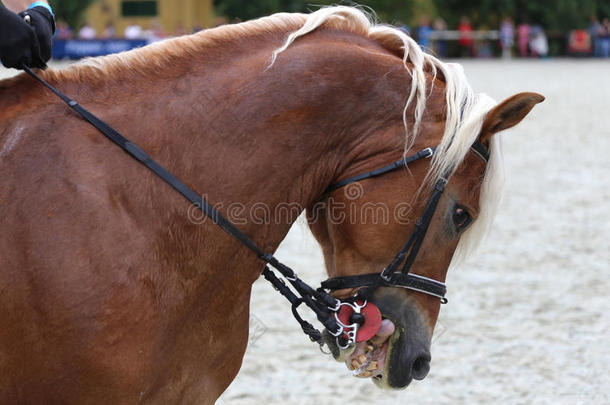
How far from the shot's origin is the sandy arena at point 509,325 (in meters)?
4.60

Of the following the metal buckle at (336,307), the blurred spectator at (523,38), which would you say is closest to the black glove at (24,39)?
the metal buckle at (336,307)

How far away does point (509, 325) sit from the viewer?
18.8 feet

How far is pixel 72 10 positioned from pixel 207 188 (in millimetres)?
34173

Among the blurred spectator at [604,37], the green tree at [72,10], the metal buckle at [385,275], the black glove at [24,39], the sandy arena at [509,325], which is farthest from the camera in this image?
the blurred spectator at [604,37]

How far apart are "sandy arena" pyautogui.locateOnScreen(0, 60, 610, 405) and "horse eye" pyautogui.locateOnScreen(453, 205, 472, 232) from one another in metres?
0.58

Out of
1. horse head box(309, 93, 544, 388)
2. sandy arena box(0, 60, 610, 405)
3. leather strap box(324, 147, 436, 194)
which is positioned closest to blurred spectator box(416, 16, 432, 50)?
sandy arena box(0, 60, 610, 405)

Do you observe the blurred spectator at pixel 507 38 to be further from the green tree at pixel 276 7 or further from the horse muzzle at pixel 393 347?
the horse muzzle at pixel 393 347

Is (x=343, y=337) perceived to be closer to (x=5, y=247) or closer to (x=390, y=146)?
(x=390, y=146)

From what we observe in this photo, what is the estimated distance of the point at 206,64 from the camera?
2488 mm

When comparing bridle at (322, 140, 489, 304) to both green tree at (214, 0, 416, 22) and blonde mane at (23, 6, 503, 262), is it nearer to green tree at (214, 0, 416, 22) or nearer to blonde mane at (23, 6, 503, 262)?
blonde mane at (23, 6, 503, 262)

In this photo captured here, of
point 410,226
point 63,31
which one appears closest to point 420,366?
point 410,226

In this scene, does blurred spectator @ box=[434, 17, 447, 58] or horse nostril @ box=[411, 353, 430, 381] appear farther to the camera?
blurred spectator @ box=[434, 17, 447, 58]

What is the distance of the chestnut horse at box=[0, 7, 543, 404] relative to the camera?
2176mm

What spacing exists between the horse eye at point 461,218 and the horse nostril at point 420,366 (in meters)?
0.43
